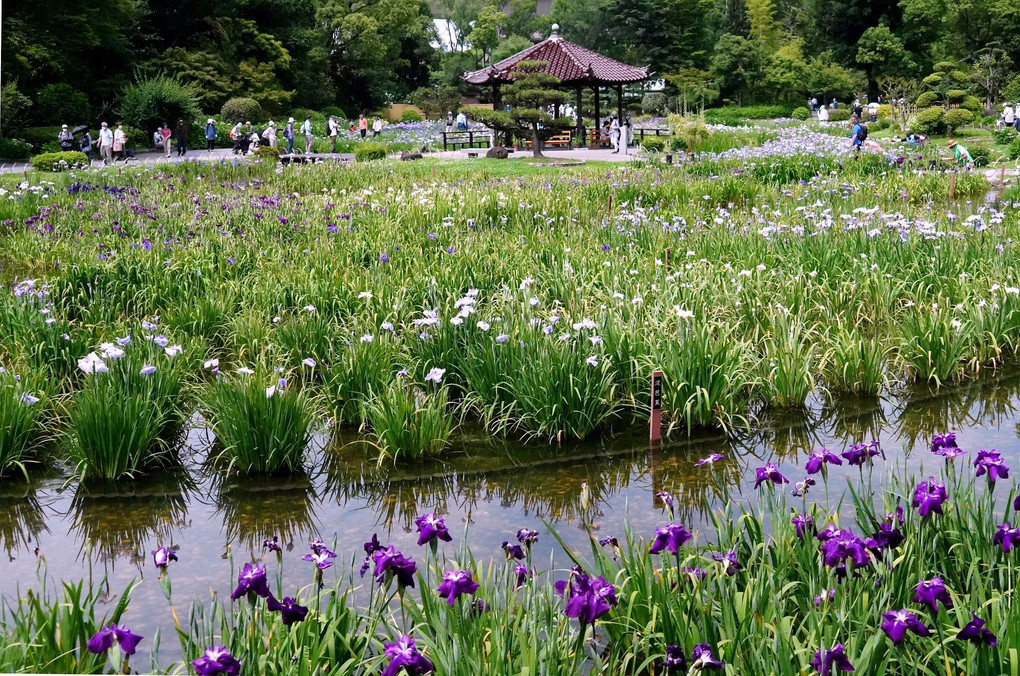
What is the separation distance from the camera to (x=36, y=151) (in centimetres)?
2784

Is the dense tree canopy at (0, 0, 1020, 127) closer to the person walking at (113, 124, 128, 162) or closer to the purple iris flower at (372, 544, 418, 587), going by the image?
the person walking at (113, 124, 128, 162)

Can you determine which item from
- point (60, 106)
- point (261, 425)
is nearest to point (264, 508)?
point (261, 425)

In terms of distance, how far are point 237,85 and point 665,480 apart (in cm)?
3757

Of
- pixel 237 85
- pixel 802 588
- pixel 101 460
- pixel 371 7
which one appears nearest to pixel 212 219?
pixel 101 460

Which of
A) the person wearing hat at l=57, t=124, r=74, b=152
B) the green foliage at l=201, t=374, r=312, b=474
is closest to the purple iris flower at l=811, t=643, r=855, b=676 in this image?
the green foliage at l=201, t=374, r=312, b=474

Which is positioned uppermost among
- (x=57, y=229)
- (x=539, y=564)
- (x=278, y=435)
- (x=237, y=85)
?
(x=237, y=85)

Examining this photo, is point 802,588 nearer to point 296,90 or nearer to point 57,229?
point 57,229

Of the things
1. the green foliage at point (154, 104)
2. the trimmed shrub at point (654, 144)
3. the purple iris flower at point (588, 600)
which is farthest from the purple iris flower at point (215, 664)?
the green foliage at point (154, 104)

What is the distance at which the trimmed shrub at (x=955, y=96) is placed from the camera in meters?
31.6

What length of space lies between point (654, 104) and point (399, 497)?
142ft

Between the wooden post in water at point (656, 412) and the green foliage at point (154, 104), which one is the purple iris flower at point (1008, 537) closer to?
the wooden post in water at point (656, 412)

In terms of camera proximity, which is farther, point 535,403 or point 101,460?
point 535,403

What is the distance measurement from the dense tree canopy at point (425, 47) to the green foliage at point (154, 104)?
6.50 ft

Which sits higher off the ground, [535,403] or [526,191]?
[526,191]
